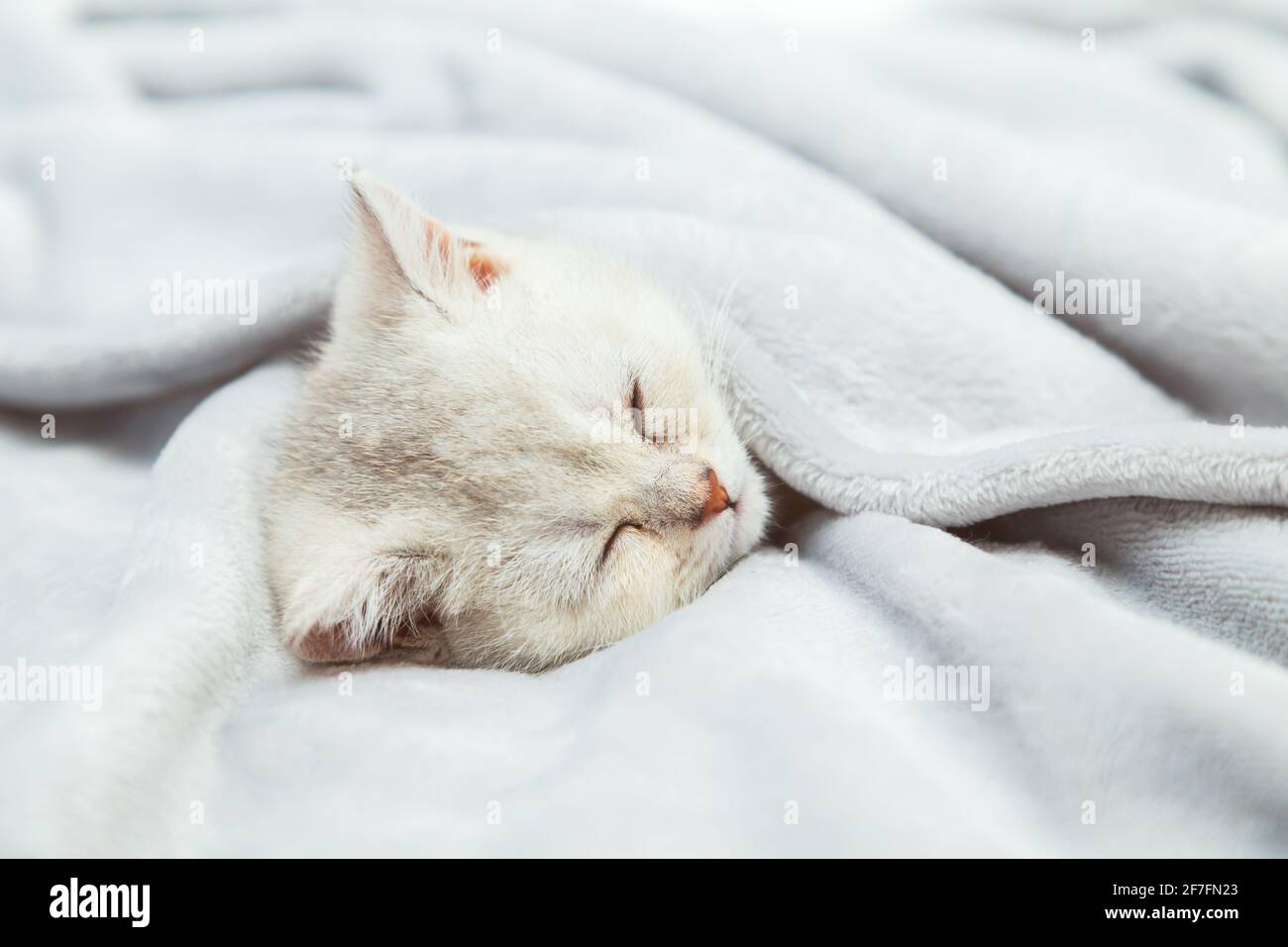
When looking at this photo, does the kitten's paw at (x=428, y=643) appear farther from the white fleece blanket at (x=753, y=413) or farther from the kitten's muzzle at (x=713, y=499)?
the kitten's muzzle at (x=713, y=499)

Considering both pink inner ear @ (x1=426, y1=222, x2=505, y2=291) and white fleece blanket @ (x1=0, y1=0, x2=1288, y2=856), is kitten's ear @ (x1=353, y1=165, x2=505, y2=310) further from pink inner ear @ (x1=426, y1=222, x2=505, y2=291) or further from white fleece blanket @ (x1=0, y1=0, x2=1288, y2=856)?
white fleece blanket @ (x1=0, y1=0, x2=1288, y2=856)

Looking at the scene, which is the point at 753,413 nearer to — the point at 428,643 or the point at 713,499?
the point at 713,499

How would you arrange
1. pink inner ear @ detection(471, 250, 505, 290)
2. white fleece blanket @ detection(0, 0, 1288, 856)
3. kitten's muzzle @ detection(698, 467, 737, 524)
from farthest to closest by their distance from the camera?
pink inner ear @ detection(471, 250, 505, 290) < kitten's muzzle @ detection(698, 467, 737, 524) < white fleece blanket @ detection(0, 0, 1288, 856)

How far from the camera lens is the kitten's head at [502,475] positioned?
0.98 m

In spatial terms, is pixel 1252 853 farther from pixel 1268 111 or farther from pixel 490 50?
pixel 490 50

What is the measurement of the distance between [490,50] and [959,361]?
973 millimetres

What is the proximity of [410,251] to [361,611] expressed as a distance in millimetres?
422

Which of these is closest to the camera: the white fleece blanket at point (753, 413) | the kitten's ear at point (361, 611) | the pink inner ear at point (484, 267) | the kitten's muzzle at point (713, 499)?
the white fleece blanket at point (753, 413)

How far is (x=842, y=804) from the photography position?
63 centimetres

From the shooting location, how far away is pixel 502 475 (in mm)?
972

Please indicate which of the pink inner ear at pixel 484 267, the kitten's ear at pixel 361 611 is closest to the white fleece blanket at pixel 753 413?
the kitten's ear at pixel 361 611

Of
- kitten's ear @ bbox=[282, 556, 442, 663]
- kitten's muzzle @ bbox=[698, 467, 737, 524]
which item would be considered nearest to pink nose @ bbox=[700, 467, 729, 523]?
kitten's muzzle @ bbox=[698, 467, 737, 524]

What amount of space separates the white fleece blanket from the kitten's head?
75 millimetres

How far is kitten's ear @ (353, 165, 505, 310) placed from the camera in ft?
3.43
